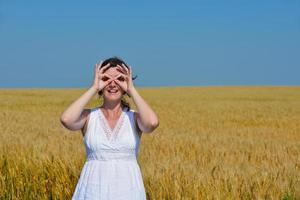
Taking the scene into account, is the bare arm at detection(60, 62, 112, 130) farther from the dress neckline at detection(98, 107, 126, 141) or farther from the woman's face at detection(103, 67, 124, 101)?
the dress neckline at detection(98, 107, 126, 141)

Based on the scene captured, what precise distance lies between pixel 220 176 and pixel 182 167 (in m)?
0.57

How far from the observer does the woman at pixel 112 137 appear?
448 cm

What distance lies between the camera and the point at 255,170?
6160 millimetres

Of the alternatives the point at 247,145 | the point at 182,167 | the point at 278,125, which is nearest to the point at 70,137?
the point at 247,145

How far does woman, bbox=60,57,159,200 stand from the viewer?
4.48m

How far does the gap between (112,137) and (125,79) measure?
0.45 m

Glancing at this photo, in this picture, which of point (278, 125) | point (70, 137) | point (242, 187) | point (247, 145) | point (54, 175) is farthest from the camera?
point (278, 125)

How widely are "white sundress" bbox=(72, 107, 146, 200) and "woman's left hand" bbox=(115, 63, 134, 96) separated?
26 cm

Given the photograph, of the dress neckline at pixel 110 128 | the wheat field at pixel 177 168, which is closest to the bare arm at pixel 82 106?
the dress neckline at pixel 110 128

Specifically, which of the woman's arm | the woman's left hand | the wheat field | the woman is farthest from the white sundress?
the wheat field

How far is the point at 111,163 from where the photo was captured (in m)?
4.51

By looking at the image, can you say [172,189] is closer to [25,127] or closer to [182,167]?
[182,167]

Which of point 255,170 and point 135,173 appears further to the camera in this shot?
point 255,170

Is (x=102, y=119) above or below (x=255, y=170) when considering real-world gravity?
above
